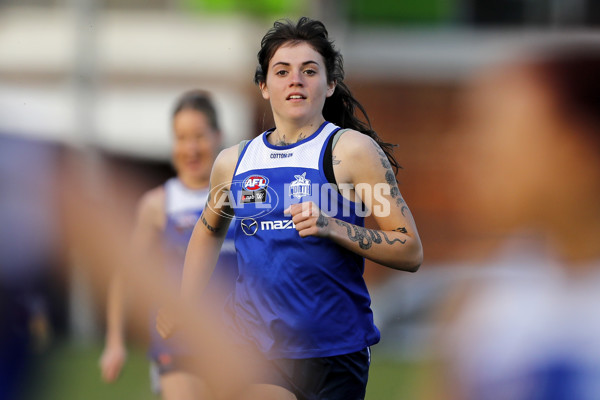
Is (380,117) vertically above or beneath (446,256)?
above

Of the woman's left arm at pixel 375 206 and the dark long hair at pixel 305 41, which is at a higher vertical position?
the dark long hair at pixel 305 41

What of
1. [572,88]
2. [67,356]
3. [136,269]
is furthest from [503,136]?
[136,269]

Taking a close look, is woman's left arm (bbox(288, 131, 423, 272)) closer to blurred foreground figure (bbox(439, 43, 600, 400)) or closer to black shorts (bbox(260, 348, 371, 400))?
black shorts (bbox(260, 348, 371, 400))

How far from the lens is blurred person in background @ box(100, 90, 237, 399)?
4434mm

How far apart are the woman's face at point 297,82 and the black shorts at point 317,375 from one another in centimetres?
75

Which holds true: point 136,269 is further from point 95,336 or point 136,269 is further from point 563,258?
point 95,336

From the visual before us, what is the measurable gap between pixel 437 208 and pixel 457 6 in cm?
378

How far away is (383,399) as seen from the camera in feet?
24.4

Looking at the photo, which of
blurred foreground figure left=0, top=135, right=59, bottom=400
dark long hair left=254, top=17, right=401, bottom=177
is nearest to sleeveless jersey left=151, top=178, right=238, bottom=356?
blurred foreground figure left=0, top=135, right=59, bottom=400

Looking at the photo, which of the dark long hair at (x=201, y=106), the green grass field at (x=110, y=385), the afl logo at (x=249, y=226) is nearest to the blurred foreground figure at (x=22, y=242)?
the green grass field at (x=110, y=385)

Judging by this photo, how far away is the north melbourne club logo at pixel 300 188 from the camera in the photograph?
9.45ft

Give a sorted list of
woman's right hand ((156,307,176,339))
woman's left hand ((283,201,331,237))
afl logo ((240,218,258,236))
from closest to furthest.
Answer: woman's left hand ((283,201,331,237)) → afl logo ((240,218,258,236)) → woman's right hand ((156,307,176,339))

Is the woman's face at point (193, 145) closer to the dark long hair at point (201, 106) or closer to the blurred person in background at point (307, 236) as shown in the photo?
the dark long hair at point (201, 106)

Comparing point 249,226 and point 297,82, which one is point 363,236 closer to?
point 249,226
